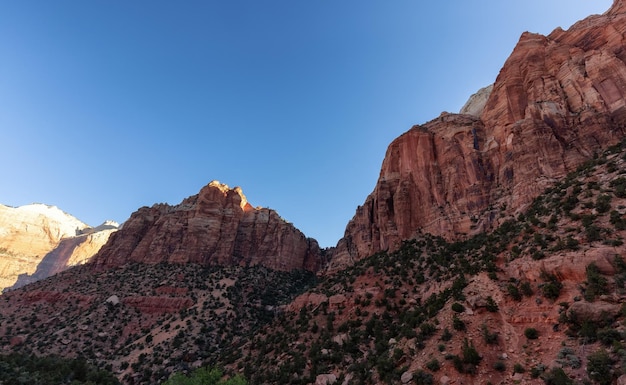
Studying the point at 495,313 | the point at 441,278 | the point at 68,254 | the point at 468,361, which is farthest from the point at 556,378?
the point at 68,254

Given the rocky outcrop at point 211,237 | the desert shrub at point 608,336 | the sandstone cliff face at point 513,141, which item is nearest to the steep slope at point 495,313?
the desert shrub at point 608,336

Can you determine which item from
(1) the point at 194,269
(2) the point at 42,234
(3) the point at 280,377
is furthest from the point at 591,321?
(2) the point at 42,234

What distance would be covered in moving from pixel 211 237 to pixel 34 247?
452ft

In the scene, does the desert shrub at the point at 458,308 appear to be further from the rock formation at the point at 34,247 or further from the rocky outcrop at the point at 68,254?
the rock formation at the point at 34,247

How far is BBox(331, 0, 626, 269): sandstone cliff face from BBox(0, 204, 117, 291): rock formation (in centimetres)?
15186

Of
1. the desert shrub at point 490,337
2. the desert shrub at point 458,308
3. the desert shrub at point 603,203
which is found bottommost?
the desert shrub at point 490,337

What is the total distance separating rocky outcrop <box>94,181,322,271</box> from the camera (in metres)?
79.3

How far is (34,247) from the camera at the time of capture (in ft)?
516

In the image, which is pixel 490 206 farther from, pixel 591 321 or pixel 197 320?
pixel 197 320

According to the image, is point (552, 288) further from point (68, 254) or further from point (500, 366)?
point (68, 254)

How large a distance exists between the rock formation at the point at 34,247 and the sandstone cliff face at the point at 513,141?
152m

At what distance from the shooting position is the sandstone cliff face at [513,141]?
38375mm

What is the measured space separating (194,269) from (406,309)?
177ft

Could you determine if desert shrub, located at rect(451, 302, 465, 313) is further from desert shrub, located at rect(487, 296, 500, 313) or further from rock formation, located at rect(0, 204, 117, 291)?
rock formation, located at rect(0, 204, 117, 291)
